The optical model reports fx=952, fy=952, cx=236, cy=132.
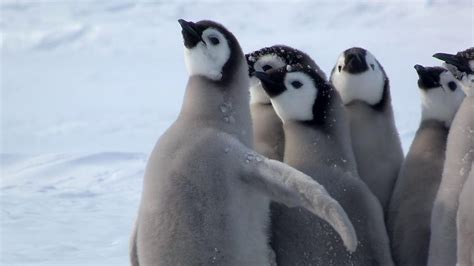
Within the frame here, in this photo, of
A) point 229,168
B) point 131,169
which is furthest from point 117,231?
point 229,168

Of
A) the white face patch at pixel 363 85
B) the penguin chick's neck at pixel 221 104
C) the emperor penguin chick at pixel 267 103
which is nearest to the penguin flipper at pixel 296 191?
the penguin chick's neck at pixel 221 104

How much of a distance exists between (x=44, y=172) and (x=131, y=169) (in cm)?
70

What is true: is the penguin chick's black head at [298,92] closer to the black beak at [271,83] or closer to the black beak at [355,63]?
the black beak at [271,83]

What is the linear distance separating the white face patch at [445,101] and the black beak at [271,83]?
0.48 meters

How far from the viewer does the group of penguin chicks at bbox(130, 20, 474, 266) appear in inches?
89.0

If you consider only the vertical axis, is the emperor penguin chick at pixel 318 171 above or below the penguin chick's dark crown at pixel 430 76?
below

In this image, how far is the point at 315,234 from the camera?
95.3 inches

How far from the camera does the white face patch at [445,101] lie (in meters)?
2.74

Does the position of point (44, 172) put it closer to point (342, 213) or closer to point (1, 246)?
point (1, 246)

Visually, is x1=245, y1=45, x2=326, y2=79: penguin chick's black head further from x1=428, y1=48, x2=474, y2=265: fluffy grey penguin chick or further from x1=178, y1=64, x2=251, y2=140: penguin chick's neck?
x1=428, y1=48, x2=474, y2=265: fluffy grey penguin chick

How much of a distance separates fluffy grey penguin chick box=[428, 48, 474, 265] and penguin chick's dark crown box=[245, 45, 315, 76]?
44 centimetres

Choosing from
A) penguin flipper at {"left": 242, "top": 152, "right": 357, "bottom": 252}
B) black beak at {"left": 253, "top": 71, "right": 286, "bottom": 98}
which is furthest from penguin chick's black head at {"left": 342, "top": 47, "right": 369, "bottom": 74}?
penguin flipper at {"left": 242, "top": 152, "right": 357, "bottom": 252}

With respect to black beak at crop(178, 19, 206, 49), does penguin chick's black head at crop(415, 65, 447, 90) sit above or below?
below

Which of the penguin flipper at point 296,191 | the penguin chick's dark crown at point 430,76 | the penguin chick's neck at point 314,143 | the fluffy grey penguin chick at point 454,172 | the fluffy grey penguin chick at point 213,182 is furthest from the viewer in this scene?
the penguin chick's dark crown at point 430,76
